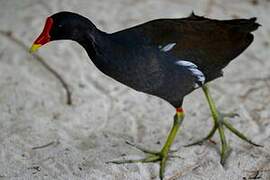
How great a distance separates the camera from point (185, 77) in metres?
2.85

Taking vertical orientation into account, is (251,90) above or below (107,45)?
below

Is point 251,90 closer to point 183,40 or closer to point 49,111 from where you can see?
point 183,40

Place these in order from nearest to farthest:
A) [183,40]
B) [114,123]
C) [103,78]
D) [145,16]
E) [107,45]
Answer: [107,45], [183,40], [114,123], [103,78], [145,16]

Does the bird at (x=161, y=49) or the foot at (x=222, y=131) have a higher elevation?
the bird at (x=161, y=49)

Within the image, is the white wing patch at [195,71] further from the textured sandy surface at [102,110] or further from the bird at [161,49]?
the textured sandy surface at [102,110]

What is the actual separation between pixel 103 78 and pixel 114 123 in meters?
0.47

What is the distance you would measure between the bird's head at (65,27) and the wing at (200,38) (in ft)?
0.70

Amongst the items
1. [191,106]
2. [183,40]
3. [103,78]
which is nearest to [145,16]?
[103,78]

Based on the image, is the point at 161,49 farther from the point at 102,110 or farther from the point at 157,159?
the point at 102,110

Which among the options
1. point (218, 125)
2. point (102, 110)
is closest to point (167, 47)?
point (218, 125)

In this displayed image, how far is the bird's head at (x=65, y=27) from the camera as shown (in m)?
2.58

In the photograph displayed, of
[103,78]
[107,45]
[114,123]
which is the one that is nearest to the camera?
[107,45]

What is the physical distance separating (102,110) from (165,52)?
96 cm

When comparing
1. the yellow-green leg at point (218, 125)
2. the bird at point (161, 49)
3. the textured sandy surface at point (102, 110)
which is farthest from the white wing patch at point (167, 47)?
the textured sandy surface at point (102, 110)
